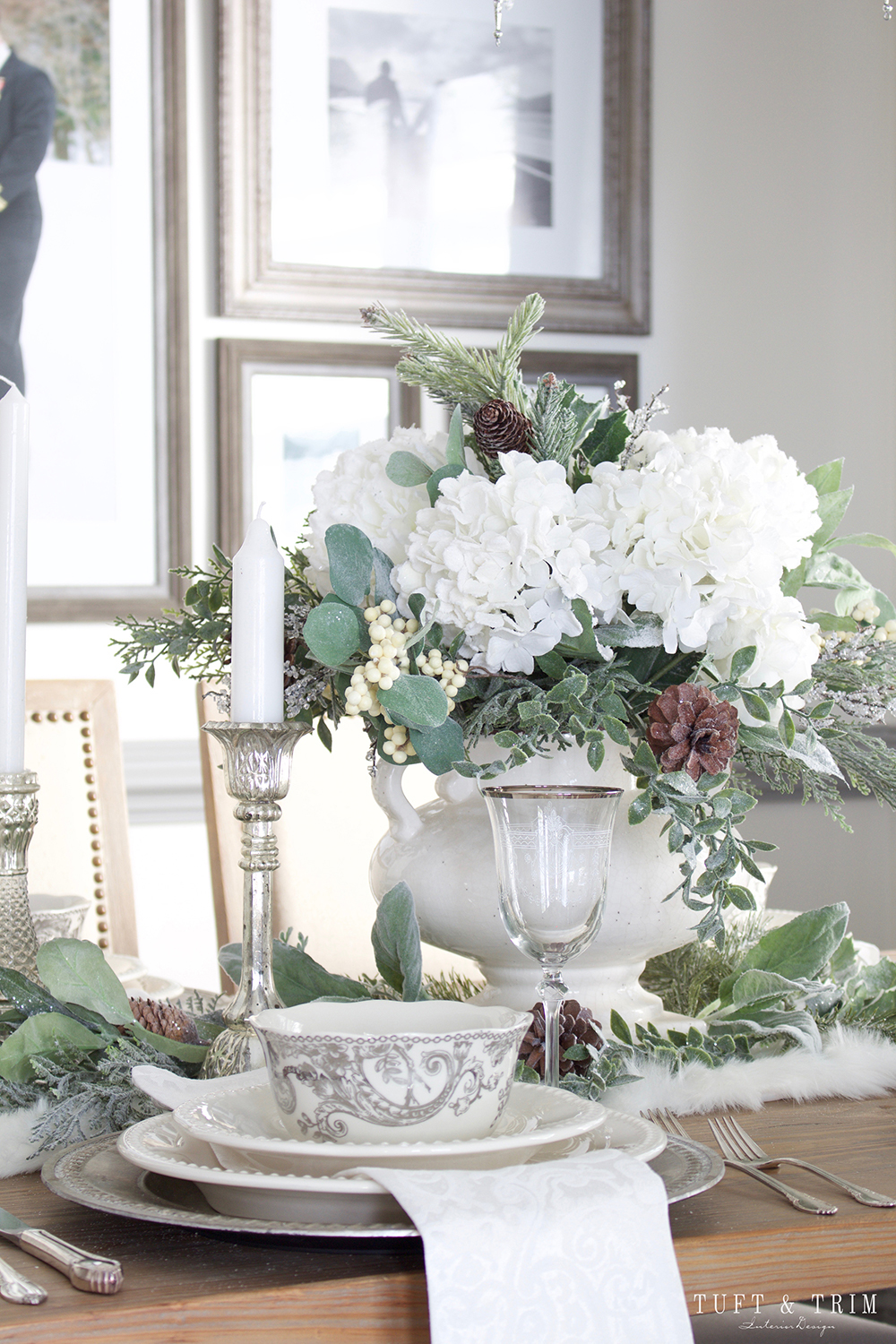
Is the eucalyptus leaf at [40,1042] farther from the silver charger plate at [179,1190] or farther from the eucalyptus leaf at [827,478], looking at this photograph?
the eucalyptus leaf at [827,478]

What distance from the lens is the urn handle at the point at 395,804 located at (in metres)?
0.86

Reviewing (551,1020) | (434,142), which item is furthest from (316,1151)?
(434,142)

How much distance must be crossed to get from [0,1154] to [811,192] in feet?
7.60

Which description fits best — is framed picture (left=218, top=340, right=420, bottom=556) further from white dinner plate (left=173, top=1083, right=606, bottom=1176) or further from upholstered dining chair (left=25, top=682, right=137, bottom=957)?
white dinner plate (left=173, top=1083, right=606, bottom=1176)

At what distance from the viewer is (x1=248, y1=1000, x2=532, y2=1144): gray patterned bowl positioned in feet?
1.69

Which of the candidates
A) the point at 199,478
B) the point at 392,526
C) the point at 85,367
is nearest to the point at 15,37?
the point at 85,367

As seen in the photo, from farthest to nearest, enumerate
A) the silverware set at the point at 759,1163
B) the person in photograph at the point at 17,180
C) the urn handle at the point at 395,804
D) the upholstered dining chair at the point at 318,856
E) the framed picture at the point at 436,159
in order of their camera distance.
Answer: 1. the framed picture at the point at 436,159
2. the person in photograph at the point at 17,180
3. the upholstered dining chair at the point at 318,856
4. the urn handle at the point at 395,804
5. the silverware set at the point at 759,1163

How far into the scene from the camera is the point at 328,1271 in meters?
0.47

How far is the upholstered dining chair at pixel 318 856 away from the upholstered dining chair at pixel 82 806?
0.12 meters

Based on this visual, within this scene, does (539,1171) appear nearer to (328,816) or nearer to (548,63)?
(328,816)

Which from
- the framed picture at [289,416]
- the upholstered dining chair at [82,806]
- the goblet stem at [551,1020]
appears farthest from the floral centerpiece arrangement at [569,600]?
the framed picture at [289,416]

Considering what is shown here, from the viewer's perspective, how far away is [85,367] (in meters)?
2.15

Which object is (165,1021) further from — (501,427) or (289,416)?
(289,416)

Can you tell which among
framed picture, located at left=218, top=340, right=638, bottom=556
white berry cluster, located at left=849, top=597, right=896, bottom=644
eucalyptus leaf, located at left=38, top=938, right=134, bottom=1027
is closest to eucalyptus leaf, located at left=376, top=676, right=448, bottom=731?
eucalyptus leaf, located at left=38, top=938, right=134, bottom=1027
